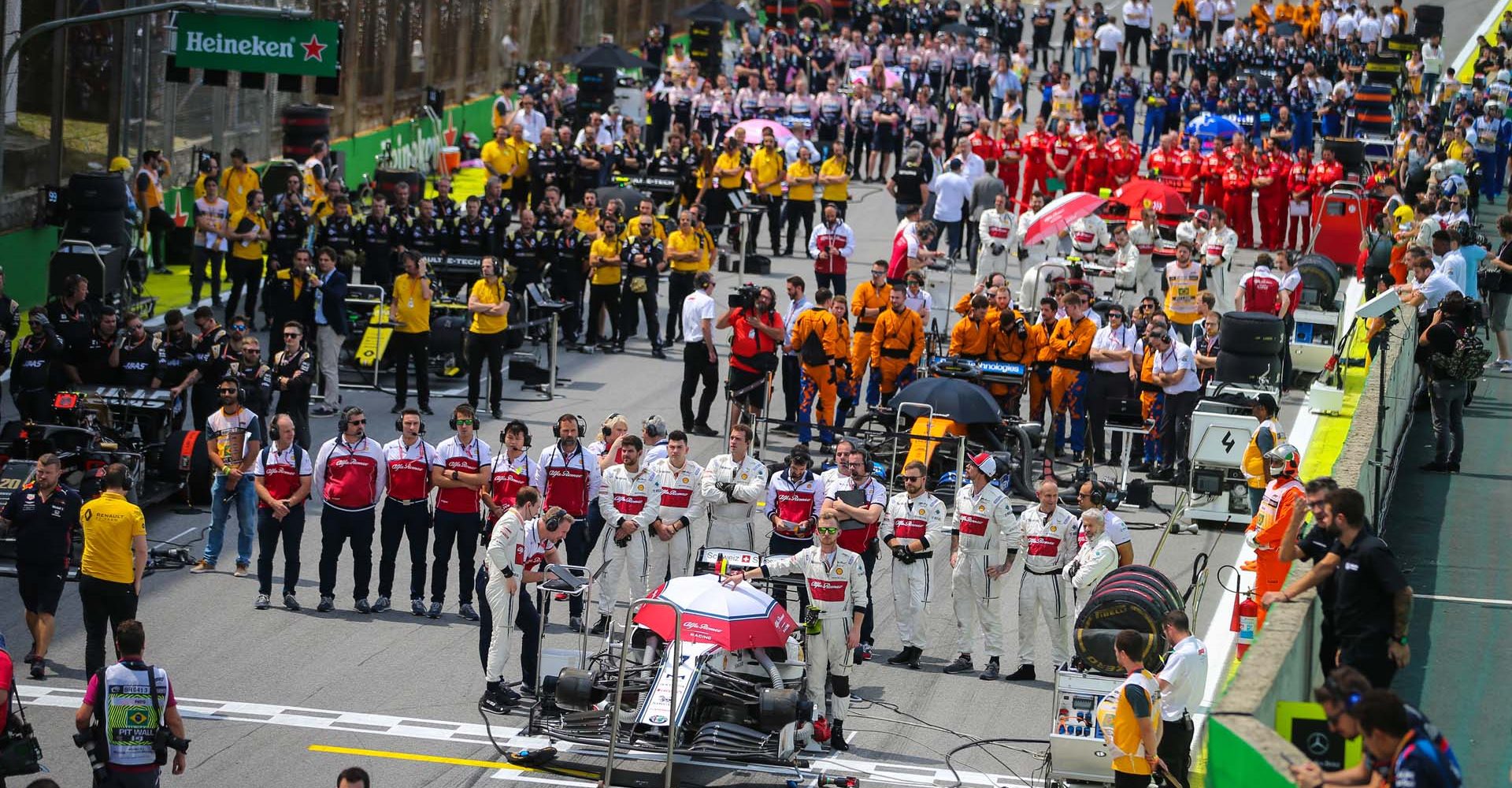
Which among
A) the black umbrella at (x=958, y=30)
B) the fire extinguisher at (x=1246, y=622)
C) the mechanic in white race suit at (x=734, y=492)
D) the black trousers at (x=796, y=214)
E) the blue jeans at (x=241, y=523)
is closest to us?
Answer: the fire extinguisher at (x=1246, y=622)

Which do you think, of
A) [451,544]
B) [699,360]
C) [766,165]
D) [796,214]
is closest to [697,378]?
[699,360]

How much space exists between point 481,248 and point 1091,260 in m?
8.26

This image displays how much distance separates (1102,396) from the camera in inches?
Result: 878

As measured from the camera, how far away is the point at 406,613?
1738 centimetres

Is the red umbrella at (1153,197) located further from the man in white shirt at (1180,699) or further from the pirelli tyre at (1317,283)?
the man in white shirt at (1180,699)

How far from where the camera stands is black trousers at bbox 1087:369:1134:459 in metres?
22.2

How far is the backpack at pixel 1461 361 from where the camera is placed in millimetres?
20000

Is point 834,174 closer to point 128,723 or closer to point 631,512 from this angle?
point 631,512

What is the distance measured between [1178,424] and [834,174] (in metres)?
11.1

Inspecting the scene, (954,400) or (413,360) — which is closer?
(954,400)

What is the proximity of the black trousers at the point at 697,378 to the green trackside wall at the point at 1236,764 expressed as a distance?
13.7m

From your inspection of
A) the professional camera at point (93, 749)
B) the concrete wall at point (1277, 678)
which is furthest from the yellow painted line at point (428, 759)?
the concrete wall at point (1277, 678)

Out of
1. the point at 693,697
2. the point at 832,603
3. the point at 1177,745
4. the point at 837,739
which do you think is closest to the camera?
the point at 1177,745

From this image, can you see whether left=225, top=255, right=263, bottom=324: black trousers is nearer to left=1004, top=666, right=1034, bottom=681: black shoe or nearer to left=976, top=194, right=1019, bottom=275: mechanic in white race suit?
left=976, top=194, right=1019, bottom=275: mechanic in white race suit
